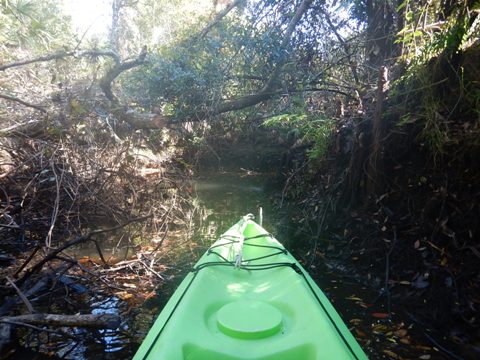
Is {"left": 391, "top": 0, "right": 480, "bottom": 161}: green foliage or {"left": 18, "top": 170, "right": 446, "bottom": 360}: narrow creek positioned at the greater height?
{"left": 391, "top": 0, "right": 480, "bottom": 161}: green foliage

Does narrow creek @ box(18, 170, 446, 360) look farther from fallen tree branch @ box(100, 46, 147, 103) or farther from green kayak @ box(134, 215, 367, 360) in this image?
fallen tree branch @ box(100, 46, 147, 103)

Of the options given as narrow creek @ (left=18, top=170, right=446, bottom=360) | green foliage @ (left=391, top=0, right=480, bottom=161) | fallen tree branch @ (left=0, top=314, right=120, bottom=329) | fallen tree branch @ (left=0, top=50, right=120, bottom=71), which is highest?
fallen tree branch @ (left=0, top=50, right=120, bottom=71)

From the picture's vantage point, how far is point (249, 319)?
228 centimetres

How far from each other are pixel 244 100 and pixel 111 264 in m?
4.48

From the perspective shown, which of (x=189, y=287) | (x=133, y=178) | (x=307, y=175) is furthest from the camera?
(x=307, y=175)

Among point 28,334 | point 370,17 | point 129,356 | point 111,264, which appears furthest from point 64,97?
point 370,17

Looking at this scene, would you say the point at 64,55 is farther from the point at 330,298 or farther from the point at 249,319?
the point at 330,298

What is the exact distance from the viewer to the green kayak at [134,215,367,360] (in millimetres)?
1998

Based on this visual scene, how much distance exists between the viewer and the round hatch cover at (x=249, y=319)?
2.17 metres

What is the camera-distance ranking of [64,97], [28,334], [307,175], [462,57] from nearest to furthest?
[28,334] < [462,57] < [64,97] < [307,175]

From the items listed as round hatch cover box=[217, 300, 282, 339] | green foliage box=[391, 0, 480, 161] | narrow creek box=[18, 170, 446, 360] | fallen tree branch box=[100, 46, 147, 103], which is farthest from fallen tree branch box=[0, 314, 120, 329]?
fallen tree branch box=[100, 46, 147, 103]

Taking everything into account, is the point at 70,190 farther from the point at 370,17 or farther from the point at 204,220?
the point at 370,17

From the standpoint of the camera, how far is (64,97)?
616 cm

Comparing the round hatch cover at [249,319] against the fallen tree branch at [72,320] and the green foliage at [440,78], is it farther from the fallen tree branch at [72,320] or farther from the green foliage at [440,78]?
the green foliage at [440,78]
